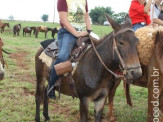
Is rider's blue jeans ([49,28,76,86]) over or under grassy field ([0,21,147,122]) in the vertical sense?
over

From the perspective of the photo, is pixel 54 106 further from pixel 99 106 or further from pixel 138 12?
pixel 138 12

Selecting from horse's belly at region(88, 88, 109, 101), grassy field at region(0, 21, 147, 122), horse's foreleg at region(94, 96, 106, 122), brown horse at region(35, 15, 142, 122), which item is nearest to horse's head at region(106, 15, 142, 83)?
brown horse at region(35, 15, 142, 122)

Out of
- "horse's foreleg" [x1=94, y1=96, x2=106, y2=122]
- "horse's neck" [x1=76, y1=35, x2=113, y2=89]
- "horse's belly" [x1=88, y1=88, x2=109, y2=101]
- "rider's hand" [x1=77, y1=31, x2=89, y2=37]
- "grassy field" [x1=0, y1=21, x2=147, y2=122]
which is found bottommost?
"grassy field" [x1=0, y1=21, x2=147, y2=122]

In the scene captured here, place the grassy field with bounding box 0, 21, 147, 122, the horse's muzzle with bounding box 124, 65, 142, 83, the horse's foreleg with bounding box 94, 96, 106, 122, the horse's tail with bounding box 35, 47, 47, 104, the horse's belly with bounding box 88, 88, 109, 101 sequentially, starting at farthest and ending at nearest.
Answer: the grassy field with bounding box 0, 21, 147, 122 < the horse's tail with bounding box 35, 47, 47, 104 < the horse's foreleg with bounding box 94, 96, 106, 122 < the horse's belly with bounding box 88, 88, 109, 101 < the horse's muzzle with bounding box 124, 65, 142, 83

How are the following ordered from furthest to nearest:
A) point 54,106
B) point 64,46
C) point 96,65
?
point 54,106
point 64,46
point 96,65

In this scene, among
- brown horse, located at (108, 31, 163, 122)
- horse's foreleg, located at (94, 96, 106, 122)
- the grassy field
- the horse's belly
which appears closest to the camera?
the horse's belly

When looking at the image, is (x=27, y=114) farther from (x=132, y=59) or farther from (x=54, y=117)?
(x=132, y=59)

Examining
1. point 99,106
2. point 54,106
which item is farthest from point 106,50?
point 54,106

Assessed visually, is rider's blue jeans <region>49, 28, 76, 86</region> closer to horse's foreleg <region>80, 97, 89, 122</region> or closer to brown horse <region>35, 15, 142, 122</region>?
brown horse <region>35, 15, 142, 122</region>

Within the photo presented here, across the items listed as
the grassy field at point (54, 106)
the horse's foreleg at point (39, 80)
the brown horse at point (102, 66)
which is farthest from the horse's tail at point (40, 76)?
the brown horse at point (102, 66)

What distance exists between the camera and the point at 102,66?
3846mm

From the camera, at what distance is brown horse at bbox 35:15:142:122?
333 cm

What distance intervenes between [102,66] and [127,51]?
64 centimetres

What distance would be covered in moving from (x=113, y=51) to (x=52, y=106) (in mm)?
3582
